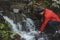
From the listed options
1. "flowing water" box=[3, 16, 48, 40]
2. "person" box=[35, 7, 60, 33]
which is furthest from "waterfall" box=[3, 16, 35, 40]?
"person" box=[35, 7, 60, 33]

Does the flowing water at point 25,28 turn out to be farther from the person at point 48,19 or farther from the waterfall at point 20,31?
the person at point 48,19

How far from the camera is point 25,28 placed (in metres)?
13.1

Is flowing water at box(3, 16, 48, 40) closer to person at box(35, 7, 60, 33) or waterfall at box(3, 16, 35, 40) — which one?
waterfall at box(3, 16, 35, 40)

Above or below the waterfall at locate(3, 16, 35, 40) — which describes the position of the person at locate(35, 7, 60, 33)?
above

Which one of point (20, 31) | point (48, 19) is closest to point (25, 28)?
point (20, 31)

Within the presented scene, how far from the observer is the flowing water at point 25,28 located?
40.5 ft

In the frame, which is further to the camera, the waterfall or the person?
the waterfall

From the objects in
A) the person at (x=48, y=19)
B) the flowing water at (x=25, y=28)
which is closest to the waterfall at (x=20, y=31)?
the flowing water at (x=25, y=28)

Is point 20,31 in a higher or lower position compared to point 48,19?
lower

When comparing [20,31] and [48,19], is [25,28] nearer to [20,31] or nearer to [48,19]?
[20,31]

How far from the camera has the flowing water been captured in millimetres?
12344

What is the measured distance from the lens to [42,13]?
1238 centimetres

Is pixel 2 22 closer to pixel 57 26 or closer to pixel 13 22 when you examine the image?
pixel 13 22

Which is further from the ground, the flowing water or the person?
the person
